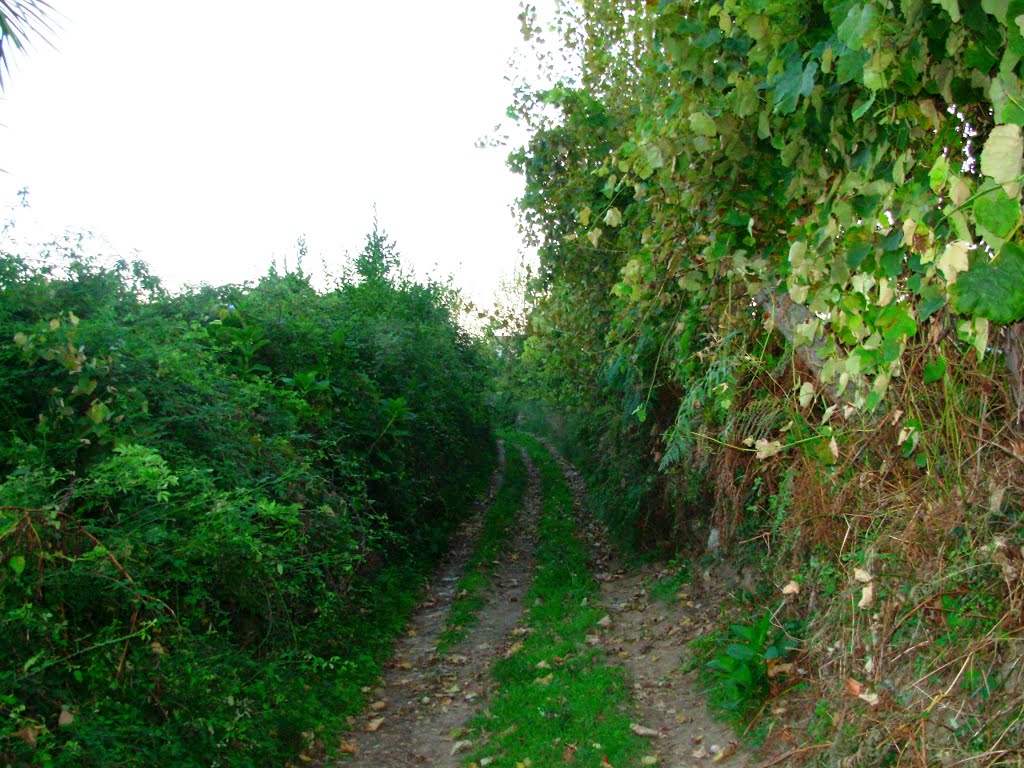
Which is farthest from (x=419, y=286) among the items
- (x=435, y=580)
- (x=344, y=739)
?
(x=344, y=739)

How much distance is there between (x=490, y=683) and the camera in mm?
7672

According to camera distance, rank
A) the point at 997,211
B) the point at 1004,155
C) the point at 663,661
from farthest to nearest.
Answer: the point at 663,661, the point at 997,211, the point at 1004,155

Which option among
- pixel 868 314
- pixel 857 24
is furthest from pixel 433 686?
pixel 857 24

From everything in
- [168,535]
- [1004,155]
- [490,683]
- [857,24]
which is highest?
[857,24]

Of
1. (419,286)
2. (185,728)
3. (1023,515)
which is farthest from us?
(419,286)

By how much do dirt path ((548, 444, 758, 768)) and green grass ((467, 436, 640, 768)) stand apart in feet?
0.66

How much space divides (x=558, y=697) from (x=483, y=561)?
5.94m

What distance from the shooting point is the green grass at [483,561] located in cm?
944

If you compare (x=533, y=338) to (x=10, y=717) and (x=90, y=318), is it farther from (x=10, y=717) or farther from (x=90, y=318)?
(x=10, y=717)

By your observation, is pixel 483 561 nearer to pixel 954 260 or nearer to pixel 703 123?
pixel 703 123

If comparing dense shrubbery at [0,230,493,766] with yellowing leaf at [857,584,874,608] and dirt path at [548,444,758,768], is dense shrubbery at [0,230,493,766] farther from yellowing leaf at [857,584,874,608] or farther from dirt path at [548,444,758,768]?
yellowing leaf at [857,584,874,608]

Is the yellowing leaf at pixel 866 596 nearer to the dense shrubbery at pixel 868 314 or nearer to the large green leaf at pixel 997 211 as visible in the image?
the dense shrubbery at pixel 868 314

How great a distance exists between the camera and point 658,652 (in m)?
8.09

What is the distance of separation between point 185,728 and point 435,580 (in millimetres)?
7163
